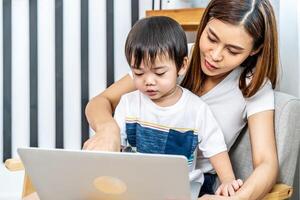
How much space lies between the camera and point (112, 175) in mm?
961

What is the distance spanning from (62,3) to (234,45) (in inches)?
35.0

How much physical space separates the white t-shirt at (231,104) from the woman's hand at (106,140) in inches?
10.6

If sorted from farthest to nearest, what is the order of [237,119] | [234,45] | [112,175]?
[237,119], [234,45], [112,175]

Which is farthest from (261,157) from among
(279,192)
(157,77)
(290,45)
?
(290,45)

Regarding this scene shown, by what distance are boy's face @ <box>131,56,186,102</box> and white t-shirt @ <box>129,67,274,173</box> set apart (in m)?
0.18

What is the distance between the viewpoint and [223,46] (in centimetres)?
127

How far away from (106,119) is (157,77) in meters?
0.18

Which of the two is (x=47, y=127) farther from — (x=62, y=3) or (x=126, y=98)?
(x=126, y=98)

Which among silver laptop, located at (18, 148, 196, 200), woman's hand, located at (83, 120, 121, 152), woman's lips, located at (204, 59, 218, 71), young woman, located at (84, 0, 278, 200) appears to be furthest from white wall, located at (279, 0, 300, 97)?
silver laptop, located at (18, 148, 196, 200)

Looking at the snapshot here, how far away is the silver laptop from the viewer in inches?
36.0

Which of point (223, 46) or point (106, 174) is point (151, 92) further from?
point (106, 174)

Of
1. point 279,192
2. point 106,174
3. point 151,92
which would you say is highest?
point 151,92

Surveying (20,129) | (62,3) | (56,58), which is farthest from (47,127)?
(62,3)

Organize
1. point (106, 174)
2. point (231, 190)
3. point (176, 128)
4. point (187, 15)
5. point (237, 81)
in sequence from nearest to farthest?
1. point (106, 174)
2. point (231, 190)
3. point (176, 128)
4. point (237, 81)
5. point (187, 15)
